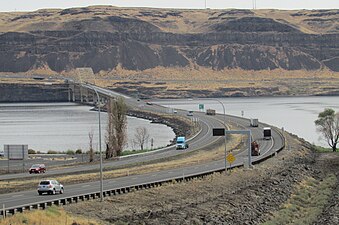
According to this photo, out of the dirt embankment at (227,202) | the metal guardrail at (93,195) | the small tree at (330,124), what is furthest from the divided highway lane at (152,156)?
the small tree at (330,124)

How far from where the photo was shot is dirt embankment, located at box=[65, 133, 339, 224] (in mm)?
41438

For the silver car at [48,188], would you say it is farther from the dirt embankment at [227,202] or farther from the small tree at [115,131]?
the small tree at [115,131]

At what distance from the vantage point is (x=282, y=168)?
7262 centimetres

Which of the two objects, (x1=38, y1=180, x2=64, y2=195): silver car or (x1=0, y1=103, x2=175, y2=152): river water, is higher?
(x1=38, y1=180, x2=64, y2=195): silver car

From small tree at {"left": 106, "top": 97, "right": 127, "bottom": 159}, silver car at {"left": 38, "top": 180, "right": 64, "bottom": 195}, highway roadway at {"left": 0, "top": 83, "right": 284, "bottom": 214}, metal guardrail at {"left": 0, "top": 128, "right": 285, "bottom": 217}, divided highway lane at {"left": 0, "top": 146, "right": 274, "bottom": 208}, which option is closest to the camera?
Result: metal guardrail at {"left": 0, "top": 128, "right": 285, "bottom": 217}

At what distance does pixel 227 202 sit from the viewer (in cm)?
4903

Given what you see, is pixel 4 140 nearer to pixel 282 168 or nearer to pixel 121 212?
pixel 282 168

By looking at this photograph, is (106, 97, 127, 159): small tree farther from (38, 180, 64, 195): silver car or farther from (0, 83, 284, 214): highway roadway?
(38, 180, 64, 195): silver car

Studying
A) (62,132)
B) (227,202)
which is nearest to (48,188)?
(227,202)

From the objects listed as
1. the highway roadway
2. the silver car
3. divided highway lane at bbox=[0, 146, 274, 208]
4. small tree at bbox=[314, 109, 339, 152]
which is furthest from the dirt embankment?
small tree at bbox=[314, 109, 339, 152]

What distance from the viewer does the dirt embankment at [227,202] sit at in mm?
41438

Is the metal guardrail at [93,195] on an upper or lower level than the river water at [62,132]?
upper

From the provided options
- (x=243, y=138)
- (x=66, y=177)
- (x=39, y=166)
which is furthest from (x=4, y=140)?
(x=66, y=177)

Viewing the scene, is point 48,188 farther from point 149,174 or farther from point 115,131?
point 115,131
